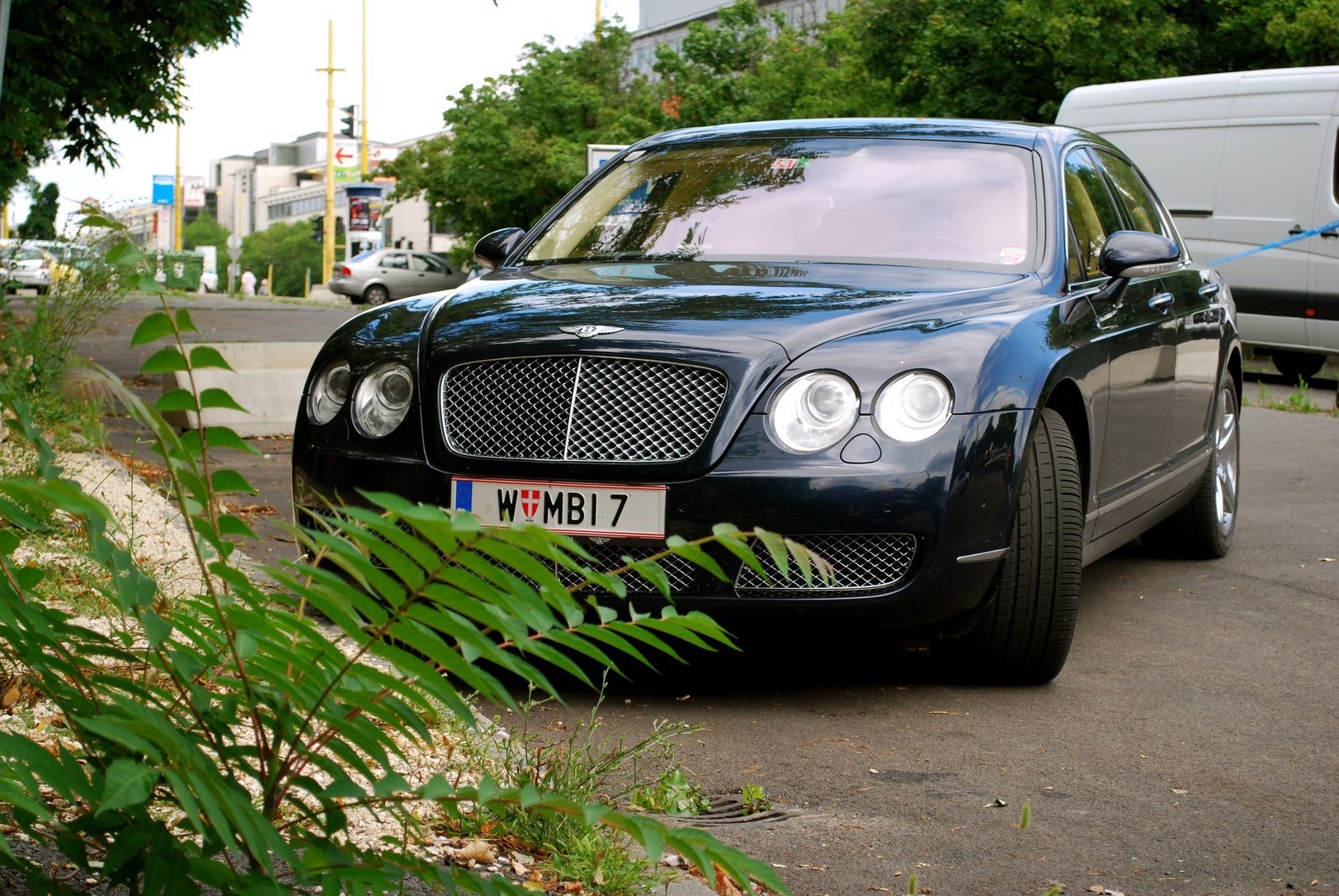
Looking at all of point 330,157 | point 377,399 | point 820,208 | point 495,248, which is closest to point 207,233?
point 330,157

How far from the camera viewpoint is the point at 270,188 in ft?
487

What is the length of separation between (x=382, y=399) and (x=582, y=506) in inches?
30.0

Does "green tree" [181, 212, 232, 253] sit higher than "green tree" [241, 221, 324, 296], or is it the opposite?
"green tree" [181, 212, 232, 253]

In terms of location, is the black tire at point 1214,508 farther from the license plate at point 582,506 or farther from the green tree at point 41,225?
the green tree at point 41,225

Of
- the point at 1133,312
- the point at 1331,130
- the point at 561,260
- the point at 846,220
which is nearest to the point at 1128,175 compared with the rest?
the point at 1133,312

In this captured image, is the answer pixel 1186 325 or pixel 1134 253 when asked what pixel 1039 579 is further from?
pixel 1186 325

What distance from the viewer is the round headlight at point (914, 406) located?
139 inches

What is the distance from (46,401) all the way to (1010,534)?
183 inches

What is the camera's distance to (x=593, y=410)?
3627 mm

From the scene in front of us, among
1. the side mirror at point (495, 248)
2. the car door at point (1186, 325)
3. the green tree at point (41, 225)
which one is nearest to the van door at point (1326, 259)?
the car door at point (1186, 325)

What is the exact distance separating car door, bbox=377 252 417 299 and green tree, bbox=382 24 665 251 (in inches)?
130

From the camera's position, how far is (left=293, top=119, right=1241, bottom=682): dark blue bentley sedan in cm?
354

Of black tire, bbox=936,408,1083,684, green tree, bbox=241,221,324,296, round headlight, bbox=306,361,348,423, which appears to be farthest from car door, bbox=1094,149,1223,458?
green tree, bbox=241,221,324,296

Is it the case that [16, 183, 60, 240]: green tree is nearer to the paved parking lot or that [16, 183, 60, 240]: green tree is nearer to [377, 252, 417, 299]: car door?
the paved parking lot
